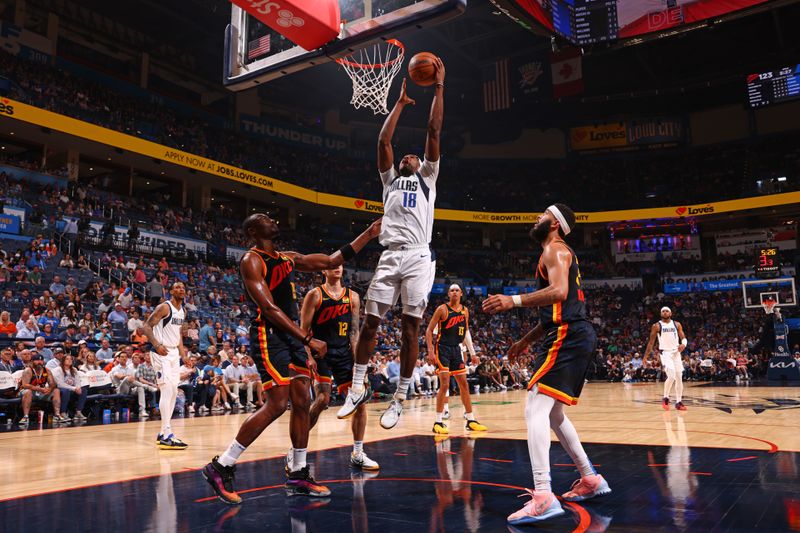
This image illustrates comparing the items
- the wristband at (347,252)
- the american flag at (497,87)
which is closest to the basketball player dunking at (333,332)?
the wristband at (347,252)

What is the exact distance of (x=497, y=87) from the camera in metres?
31.9

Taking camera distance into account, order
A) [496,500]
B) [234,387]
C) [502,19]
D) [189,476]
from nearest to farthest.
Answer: [496,500] < [189,476] < [234,387] < [502,19]

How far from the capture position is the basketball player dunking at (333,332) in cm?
599

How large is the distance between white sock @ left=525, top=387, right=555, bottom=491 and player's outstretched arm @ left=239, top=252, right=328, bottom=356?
1539 mm

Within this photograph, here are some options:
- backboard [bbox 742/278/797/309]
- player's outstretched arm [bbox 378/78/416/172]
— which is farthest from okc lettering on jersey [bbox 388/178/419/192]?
backboard [bbox 742/278/797/309]

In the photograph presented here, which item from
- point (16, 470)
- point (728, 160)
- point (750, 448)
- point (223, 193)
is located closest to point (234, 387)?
point (16, 470)

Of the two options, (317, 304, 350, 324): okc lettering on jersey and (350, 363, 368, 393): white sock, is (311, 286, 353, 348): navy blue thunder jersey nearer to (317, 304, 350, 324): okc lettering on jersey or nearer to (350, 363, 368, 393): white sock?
(317, 304, 350, 324): okc lettering on jersey

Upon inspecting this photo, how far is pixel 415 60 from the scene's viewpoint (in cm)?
503

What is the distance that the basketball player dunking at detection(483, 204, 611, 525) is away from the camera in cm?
400

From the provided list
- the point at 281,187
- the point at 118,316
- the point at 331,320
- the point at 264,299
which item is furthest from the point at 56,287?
the point at 281,187

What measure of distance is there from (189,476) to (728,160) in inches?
1525

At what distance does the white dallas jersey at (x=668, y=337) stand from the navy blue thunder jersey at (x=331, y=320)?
26.3ft

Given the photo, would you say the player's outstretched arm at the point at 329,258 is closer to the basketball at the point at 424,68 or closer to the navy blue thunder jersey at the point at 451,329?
the basketball at the point at 424,68

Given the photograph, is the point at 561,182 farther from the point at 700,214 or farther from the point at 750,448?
the point at 750,448
